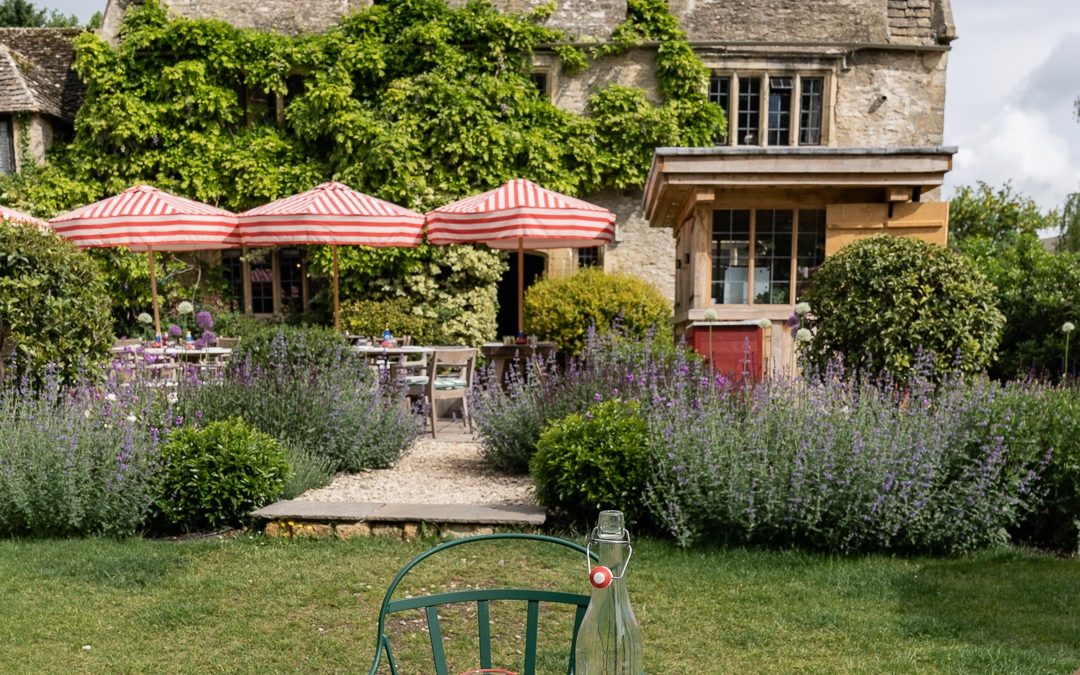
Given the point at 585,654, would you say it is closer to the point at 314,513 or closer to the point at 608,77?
the point at 314,513

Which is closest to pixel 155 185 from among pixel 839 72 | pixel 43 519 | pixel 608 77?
pixel 608 77

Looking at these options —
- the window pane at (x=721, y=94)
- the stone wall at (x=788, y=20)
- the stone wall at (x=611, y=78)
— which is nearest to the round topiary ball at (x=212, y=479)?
the stone wall at (x=611, y=78)

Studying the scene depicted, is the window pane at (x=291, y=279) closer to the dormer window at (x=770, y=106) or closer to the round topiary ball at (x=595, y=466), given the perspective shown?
the dormer window at (x=770, y=106)

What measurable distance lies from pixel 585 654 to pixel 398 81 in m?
14.5

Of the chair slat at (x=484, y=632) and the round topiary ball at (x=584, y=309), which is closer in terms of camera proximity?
the chair slat at (x=484, y=632)

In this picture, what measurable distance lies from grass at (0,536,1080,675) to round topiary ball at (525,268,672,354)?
6.77 metres

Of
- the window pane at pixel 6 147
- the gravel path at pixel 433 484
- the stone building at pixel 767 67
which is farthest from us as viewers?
the stone building at pixel 767 67

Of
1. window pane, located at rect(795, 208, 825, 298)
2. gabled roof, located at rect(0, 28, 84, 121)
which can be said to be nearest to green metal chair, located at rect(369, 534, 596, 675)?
window pane, located at rect(795, 208, 825, 298)

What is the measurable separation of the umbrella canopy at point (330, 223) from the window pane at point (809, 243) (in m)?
4.38

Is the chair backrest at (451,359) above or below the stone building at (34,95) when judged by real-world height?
below

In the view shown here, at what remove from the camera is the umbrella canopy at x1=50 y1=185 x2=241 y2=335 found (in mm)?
9523

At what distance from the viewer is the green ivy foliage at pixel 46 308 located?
6.29 metres

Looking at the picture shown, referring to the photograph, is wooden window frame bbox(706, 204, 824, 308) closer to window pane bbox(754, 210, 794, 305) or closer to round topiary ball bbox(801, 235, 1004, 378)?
window pane bbox(754, 210, 794, 305)

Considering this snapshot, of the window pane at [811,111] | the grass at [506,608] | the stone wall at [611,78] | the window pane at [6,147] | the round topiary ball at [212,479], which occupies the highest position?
the stone wall at [611,78]
